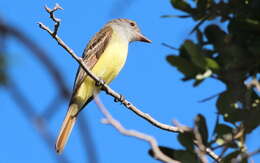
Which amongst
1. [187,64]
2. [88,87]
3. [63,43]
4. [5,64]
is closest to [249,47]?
[187,64]

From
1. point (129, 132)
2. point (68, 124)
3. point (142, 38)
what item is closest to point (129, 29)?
point (142, 38)

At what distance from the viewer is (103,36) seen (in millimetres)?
7254

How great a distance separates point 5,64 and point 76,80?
14.8 ft

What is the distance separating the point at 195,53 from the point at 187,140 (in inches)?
17.5

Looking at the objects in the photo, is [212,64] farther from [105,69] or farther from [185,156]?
[105,69]

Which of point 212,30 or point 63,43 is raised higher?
point 63,43

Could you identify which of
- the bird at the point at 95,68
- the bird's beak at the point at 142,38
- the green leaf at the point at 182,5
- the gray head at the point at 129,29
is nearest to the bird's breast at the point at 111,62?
the bird at the point at 95,68

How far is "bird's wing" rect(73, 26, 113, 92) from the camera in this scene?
660cm

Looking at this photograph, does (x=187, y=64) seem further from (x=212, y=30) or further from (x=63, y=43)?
(x=63, y=43)

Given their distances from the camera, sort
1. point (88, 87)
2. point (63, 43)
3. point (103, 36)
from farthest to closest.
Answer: point (103, 36) → point (88, 87) → point (63, 43)

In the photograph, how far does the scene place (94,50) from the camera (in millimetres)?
7000

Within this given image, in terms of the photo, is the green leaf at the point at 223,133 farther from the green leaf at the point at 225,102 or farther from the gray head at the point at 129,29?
the gray head at the point at 129,29

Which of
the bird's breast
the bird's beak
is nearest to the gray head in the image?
the bird's beak

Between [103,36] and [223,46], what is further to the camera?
[103,36]
